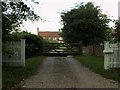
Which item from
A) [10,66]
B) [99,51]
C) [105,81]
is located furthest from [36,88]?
[99,51]

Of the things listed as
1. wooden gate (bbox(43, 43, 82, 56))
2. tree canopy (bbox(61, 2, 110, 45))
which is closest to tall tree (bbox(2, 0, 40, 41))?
wooden gate (bbox(43, 43, 82, 56))

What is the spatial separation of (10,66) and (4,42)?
133 centimetres

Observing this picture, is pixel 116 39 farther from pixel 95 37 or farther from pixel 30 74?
pixel 95 37

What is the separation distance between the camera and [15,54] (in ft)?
63.7

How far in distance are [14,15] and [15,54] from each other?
226cm

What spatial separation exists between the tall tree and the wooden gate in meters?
16.9

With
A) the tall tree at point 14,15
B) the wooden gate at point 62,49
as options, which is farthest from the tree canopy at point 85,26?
the tall tree at point 14,15

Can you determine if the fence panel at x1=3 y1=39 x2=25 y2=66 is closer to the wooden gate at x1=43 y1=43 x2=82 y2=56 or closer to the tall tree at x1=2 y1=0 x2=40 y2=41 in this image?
the tall tree at x1=2 y1=0 x2=40 y2=41

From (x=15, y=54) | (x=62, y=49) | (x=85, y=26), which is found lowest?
(x=62, y=49)

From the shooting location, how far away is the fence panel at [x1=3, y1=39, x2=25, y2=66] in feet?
63.3

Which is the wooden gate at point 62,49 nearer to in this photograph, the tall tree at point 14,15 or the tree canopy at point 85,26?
the tree canopy at point 85,26

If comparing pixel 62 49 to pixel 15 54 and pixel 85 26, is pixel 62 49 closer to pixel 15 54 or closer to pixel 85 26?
pixel 85 26

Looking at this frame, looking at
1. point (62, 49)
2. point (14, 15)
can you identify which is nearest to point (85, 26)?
point (62, 49)

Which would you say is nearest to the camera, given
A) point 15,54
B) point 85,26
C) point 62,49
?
point 15,54
